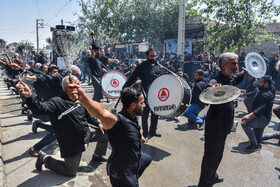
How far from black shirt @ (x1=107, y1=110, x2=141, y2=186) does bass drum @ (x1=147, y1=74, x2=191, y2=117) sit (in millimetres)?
2065

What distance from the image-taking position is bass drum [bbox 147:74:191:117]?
14.5ft

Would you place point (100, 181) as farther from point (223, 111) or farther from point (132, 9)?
point (132, 9)

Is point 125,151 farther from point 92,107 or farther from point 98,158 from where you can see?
point 98,158

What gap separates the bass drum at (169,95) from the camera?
4.42 m

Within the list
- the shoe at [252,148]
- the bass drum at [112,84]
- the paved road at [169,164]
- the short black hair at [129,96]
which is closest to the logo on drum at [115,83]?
the bass drum at [112,84]

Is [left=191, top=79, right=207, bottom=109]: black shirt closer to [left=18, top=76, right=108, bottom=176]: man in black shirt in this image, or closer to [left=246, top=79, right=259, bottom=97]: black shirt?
[left=246, top=79, right=259, bottom=97]: black shirt

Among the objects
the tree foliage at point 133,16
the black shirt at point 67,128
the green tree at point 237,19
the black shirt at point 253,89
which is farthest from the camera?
the tree foliage at point 133,16

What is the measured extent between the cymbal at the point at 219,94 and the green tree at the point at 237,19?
10.1 m

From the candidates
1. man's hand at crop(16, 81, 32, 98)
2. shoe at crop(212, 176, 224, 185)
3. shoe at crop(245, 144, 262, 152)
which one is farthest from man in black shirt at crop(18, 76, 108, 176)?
shoe at crop(245, 144, 262, 152)

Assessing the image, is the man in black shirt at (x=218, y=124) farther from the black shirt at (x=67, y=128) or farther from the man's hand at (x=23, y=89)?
the man's hand at (x=23, y=89)

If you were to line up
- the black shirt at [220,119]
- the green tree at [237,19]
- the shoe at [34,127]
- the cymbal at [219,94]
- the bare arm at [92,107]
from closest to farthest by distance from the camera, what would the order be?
the bare arm at [92,107] → the cymbal at [219,94] → the black shirt at [220,119] → the shoe at [34,127] → the green tree at [237,19]

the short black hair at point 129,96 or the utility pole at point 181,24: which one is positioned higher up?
the utility pole at point 181,24

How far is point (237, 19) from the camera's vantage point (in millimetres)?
11828

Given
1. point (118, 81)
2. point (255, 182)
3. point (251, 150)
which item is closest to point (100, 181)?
point (255, 182)
